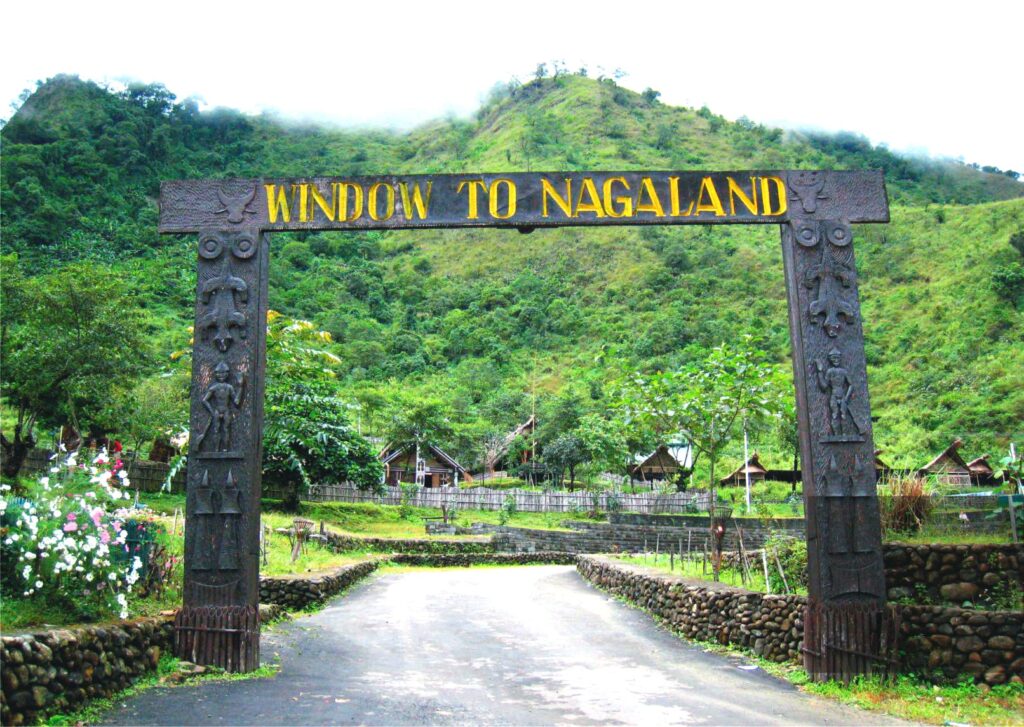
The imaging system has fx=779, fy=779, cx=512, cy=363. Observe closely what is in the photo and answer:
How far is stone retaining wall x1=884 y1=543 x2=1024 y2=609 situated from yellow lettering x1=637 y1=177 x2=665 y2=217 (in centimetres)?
375

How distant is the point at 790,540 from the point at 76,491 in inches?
319

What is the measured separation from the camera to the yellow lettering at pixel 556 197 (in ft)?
24.0

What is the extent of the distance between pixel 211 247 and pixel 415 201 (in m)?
1.94

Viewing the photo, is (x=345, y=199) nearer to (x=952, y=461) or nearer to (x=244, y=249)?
(x=244, y=249)

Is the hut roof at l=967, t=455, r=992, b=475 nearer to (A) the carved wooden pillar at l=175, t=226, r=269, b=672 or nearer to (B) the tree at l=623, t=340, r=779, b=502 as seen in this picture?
(B) the tree at l=623, t=340, r=779, b=502

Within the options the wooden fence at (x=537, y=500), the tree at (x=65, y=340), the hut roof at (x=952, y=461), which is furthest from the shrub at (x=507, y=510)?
the hut roof at (x=952, y=461)

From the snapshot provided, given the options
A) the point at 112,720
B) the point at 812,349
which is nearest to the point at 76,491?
the point at 112,720

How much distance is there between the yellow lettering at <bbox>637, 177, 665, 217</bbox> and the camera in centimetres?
732

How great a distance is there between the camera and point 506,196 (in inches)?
291

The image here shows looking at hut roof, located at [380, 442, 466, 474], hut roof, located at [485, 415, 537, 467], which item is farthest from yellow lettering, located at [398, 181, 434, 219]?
hut roof, located at [485, 415, 537, 467]

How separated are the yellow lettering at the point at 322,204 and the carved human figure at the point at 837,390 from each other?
467 cm

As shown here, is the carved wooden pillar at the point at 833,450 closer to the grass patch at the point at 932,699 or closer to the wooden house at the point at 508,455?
the grass patch at the point at 932,699

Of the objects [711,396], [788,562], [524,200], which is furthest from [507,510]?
[524,200]

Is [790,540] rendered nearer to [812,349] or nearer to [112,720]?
[812,349]
